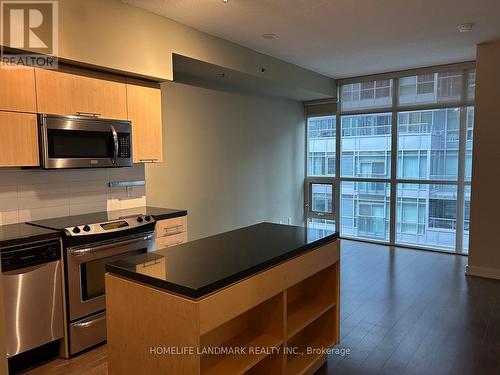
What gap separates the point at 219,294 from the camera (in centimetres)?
161

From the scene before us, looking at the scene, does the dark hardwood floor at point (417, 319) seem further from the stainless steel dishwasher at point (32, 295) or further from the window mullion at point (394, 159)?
the stainless steel dishwasher at point (32, 295)

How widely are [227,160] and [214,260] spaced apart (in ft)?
11.2

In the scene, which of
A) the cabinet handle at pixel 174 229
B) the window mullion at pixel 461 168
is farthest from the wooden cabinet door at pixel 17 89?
the window mullion at pixel 461 168

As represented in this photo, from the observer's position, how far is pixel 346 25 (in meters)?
3.73

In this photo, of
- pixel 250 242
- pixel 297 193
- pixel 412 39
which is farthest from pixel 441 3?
pixel 297 193

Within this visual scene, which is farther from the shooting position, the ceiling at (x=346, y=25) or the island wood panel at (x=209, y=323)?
the ceiling at (x=346, y=25)

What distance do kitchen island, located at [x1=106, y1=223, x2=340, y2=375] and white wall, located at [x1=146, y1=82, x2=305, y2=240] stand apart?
2170 millimetres

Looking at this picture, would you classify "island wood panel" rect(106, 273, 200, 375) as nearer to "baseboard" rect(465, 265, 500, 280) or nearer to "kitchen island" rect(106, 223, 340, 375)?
"kitchen island" rect(106, 223, 340, 375)

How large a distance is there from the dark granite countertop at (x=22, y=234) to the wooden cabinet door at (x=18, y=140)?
467mm

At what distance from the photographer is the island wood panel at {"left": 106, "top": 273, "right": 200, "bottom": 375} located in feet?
5.06

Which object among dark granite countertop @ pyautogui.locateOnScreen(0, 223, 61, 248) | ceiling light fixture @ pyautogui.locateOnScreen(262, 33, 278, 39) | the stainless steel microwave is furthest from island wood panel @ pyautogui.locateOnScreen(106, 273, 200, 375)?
ceiling light fixture @ pyautogui.locateOnScreen(262, 33, 278, 39)

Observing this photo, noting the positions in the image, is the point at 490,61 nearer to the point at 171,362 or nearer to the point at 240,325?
the point at 240,325

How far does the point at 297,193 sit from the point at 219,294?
5.31 meters

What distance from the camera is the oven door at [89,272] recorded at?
2.72m
